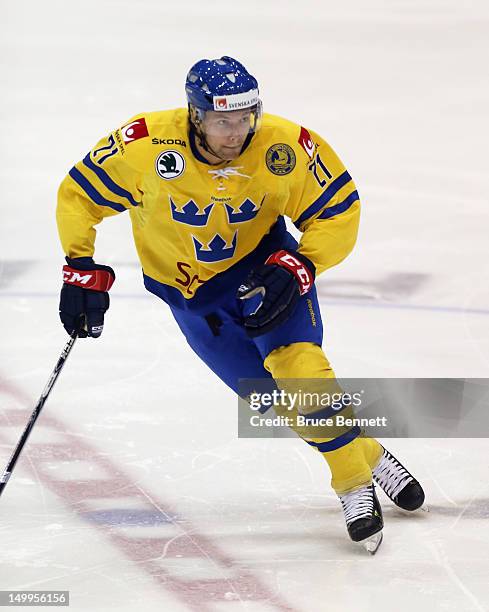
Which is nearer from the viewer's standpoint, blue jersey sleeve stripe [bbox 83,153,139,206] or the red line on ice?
the red line on ice

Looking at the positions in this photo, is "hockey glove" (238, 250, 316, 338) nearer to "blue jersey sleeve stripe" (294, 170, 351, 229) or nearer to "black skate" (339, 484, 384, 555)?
"blue jersey sleeve stripe" (294, 170, 351, 229)

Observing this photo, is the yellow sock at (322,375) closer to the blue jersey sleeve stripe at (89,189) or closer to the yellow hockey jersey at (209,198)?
the yellow hockey jersey at (209,198)

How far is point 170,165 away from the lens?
3.50 m

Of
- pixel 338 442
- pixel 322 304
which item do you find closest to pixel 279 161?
pixel 338 442

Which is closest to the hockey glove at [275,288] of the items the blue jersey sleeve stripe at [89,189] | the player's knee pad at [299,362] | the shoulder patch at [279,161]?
the player's knee pad at [299,362]

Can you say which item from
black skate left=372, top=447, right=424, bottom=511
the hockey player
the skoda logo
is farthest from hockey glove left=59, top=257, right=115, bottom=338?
black skate left=372, top=447, right=424, bottom=511

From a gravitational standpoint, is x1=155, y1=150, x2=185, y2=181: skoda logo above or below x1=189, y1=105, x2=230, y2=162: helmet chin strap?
below

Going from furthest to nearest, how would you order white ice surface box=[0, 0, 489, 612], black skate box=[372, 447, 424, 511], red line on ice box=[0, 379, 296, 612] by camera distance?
1. black skate box=[372, 447, 424, 511]
2. white ice surface box=[0, 0, 489, 612]
3. red line on ice box=[0, 379, 296, 612]

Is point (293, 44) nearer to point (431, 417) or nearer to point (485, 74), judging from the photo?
point (485, 74)

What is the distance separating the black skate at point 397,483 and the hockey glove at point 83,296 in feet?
3.21

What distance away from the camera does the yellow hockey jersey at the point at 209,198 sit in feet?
11.5

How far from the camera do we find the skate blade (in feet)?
11.4

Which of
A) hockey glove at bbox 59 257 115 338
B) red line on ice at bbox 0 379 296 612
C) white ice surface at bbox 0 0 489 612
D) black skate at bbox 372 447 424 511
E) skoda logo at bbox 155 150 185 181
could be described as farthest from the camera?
black skate at bbox 372 447 424 511

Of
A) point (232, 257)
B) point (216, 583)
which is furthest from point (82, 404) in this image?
point (216, 583)
